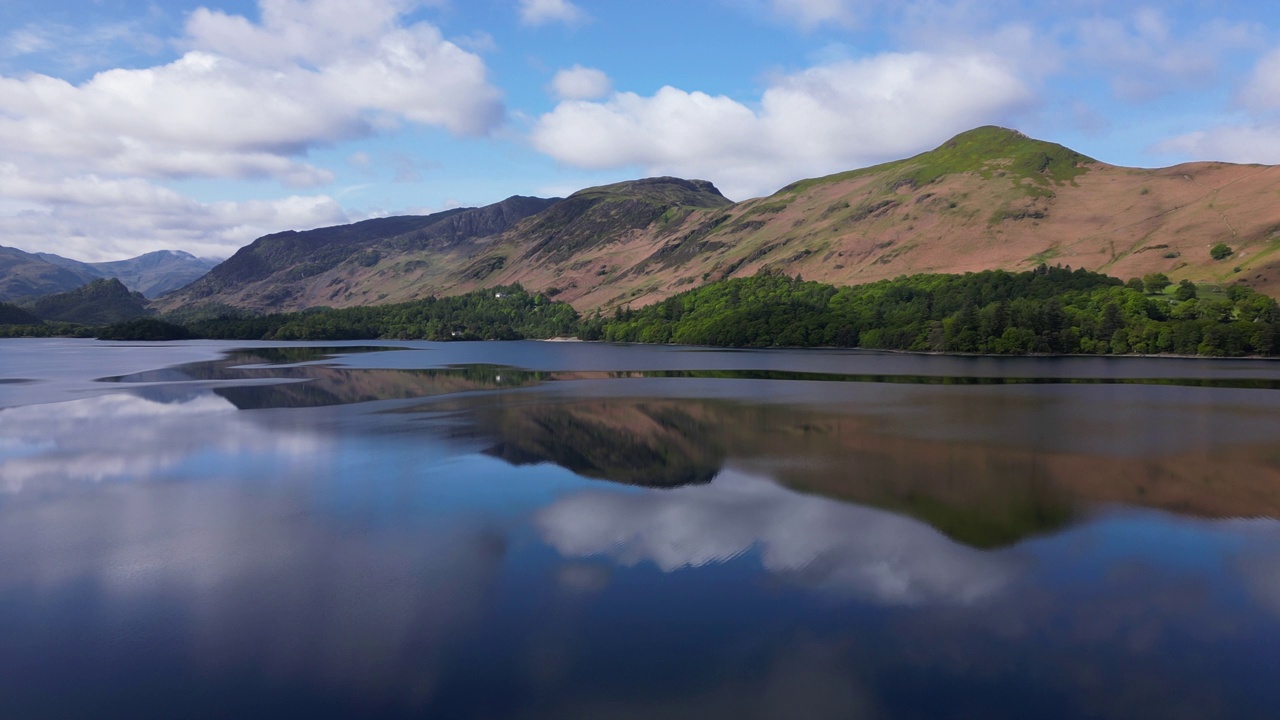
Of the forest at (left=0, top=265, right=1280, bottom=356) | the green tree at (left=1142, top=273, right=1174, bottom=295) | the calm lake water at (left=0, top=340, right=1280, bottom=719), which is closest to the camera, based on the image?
the calm lake water at (left=0, top=340, right=1280, bottom=719)

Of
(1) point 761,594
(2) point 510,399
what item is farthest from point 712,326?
(1) point 761,594

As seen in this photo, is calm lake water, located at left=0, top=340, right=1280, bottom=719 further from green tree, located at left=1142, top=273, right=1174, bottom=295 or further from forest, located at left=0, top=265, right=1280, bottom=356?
green tree, located at left=1142, top=273, right=1174, bottom=295

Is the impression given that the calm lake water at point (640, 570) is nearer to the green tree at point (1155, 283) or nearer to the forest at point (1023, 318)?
the forest at point (1023, 318)

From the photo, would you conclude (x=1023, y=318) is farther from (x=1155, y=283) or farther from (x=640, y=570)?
(x=640, y=570)

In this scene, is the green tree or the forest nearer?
the forest

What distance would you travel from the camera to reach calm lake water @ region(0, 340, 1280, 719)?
12.8 meters

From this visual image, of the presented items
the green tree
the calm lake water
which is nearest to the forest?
the green tree

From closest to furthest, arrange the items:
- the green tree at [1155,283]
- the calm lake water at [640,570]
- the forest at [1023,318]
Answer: the calm lake water at [640,570]
the forest at [1023,318]
the green tree at [1155,283]

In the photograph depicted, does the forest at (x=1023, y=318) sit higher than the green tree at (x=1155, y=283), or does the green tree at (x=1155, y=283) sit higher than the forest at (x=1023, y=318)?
the green tree at (x=1155, y=283)

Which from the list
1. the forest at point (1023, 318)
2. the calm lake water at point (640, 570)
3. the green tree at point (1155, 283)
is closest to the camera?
the calm lake water at point (640, 570)

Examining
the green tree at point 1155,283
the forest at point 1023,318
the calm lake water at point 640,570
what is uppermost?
the green tree at point 1155,283

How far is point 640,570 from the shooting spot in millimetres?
18312

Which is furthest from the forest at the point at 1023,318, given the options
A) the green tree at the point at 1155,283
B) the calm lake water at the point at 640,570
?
the calm lake water at the point at 640,570

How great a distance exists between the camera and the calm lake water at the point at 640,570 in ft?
41.9
